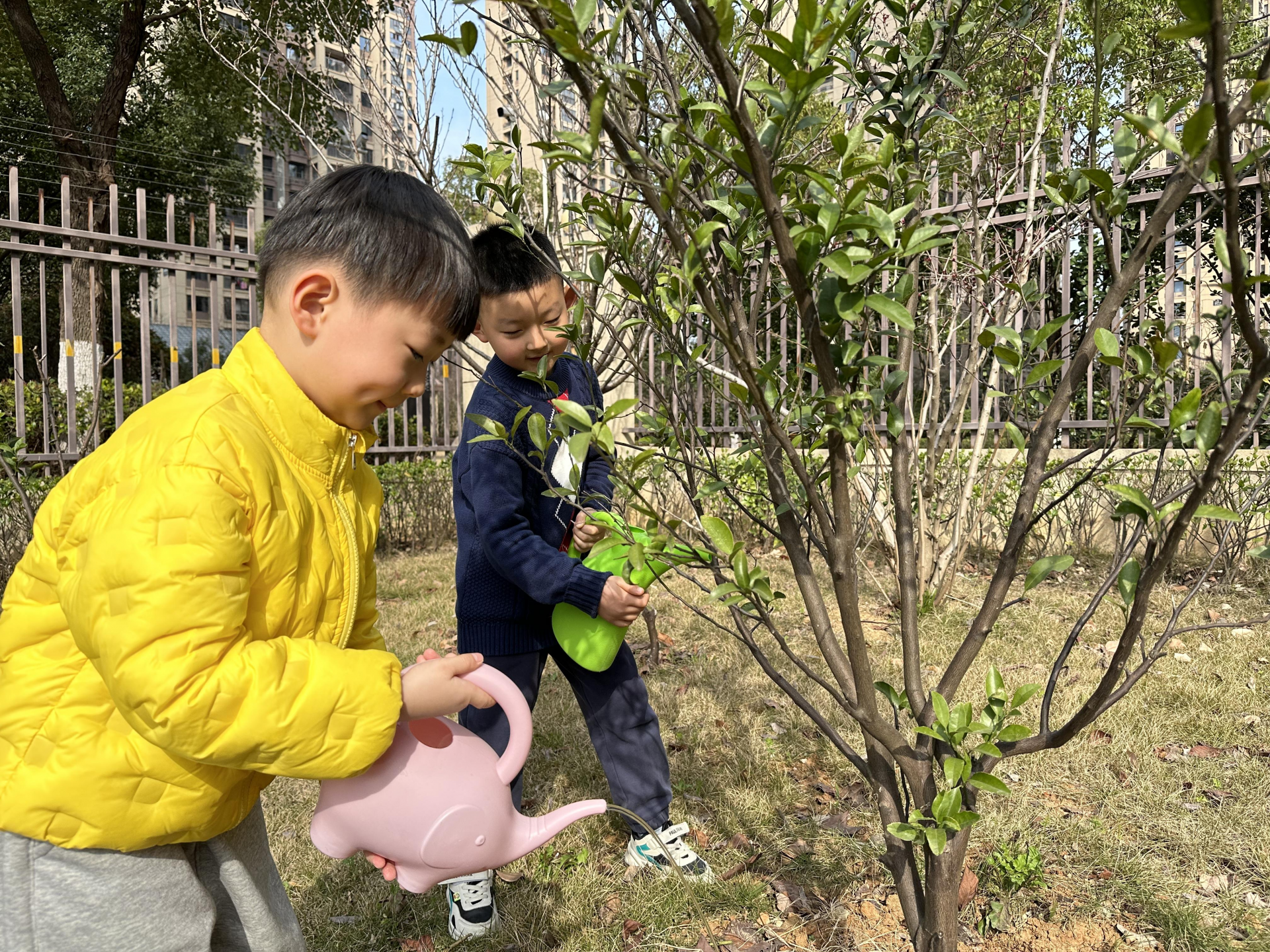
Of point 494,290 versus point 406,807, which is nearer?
point 406,807

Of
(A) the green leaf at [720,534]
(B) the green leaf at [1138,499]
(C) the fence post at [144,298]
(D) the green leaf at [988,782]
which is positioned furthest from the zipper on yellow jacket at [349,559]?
(C) the fence post at [144,298]

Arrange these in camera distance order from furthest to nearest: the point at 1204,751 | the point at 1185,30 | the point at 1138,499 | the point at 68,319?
the point at 68,319 → the point at 1204,751 → the point at 1138,499 → the point at 1185,30

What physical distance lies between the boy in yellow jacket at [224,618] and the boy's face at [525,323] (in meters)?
0.79

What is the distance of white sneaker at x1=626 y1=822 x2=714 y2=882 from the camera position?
2.31m

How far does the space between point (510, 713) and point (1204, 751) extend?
2.79 m

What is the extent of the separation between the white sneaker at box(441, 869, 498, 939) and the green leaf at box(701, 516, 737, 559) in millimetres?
1324

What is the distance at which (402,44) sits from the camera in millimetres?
4355

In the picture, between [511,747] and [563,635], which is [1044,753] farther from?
[511,747]

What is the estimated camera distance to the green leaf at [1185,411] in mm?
1043

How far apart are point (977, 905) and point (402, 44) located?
14.8 feet

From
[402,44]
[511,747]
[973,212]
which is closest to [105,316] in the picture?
[402,44]

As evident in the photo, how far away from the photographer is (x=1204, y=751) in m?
2.94

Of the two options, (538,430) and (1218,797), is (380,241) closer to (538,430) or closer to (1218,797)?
(538,430)

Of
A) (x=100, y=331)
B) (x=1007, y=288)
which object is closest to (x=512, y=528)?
(x=1007, y=288)
